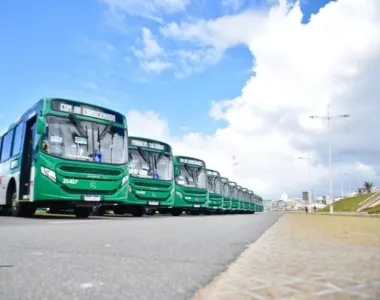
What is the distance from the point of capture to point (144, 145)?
17.6 metres

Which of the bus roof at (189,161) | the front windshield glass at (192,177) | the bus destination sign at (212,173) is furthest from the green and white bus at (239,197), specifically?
the front windshield glass at (192,177)

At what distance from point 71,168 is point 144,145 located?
20.6ft

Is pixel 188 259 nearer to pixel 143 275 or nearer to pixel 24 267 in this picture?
pixel 143 275

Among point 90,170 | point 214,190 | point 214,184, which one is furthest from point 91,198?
point 214,184

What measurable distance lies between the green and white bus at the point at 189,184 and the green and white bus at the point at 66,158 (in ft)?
27.7

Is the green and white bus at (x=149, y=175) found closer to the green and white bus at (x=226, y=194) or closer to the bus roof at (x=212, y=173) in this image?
the bus roof at (x=212, y=173)

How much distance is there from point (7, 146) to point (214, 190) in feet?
53.3

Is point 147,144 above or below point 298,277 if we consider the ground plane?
above

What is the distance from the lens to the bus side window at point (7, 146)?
A: 46.7 feet

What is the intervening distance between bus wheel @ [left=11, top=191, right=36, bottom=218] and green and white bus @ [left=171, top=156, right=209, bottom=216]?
889 cm

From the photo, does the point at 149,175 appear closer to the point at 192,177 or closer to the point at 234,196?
the point at 192,177

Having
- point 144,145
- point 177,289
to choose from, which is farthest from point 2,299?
point 144,145

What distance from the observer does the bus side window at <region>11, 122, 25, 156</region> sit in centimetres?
1298

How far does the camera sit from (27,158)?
1227 centimetres
